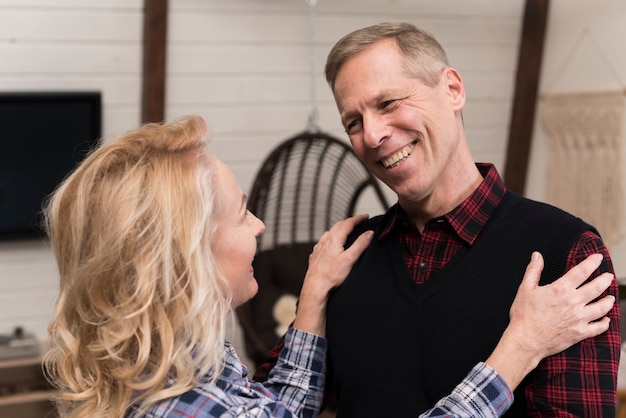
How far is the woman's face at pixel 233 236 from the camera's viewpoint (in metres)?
1.50

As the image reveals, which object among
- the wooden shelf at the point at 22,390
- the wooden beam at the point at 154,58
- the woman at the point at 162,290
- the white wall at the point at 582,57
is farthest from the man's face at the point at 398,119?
the white wall at the point at 582,57

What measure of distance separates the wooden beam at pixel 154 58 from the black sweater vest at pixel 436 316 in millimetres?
2403

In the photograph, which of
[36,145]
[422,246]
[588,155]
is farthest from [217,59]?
[422,246]

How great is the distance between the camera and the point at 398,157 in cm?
179

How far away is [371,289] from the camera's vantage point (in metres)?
1.85

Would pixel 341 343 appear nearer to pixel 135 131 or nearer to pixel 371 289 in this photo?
pixel 371 289

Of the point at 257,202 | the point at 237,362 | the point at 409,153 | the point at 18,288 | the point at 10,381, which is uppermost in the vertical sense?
the point at 409,153

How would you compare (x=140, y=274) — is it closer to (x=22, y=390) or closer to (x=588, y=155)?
(x=22, y=390)

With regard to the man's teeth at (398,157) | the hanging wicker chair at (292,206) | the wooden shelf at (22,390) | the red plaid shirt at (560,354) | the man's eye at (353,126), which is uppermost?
the man's eye at (353,126)

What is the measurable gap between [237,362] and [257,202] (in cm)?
250

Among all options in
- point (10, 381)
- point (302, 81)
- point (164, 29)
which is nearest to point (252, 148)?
point (302, 81)

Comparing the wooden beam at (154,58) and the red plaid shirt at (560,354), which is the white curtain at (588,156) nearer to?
the wooden beam at (154,58)

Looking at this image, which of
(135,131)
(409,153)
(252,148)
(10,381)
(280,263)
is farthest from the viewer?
(252,148)

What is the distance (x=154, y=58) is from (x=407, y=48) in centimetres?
242
